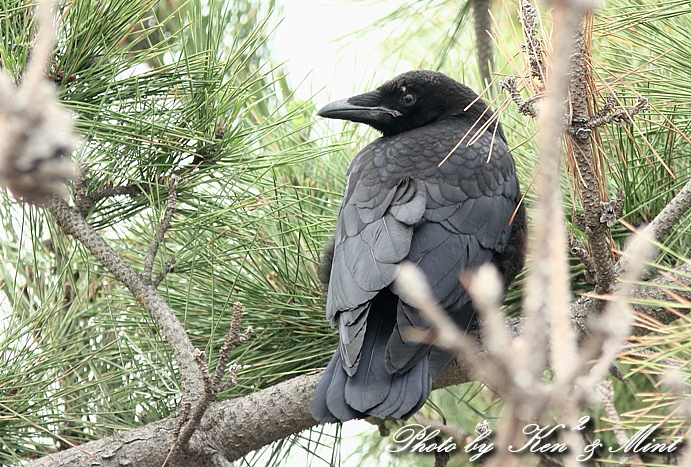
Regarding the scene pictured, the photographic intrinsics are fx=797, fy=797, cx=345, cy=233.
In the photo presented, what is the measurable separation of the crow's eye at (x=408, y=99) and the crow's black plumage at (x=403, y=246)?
20 centimetres

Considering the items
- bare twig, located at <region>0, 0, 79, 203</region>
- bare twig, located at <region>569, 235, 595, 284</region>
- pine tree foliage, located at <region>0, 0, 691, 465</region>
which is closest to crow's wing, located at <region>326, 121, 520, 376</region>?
pine tree foliage, located at <region>0, 0, 691, 465</region>

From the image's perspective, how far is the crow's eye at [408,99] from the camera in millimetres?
3139

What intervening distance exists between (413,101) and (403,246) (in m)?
0.96

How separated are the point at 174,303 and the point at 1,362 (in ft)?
1.90

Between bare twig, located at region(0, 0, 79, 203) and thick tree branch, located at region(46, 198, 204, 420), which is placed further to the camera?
thick tree branch, located at region(46, 198, 204, 420)

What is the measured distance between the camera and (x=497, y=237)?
256cm

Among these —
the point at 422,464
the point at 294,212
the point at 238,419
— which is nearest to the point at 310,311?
the point at 294,212

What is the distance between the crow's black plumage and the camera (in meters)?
2.15

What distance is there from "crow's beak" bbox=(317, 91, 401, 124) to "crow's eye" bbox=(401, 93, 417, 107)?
5 cm

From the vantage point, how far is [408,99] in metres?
3.14

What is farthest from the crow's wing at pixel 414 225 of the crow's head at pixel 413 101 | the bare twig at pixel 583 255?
the bare twig at pixel 583 255

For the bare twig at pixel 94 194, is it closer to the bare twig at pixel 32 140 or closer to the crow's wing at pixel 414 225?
the crow's wing at pixel 414 225

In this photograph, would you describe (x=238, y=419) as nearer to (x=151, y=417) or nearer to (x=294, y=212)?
(x=151, y=417)

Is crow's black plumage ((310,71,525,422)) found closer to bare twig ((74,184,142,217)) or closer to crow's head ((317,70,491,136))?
crow's head ((317,70,491,136))
